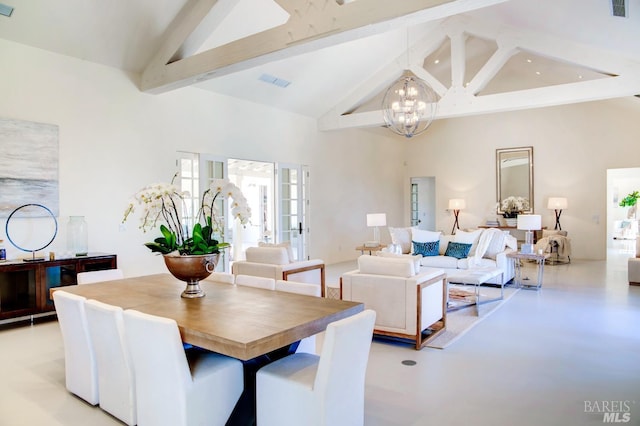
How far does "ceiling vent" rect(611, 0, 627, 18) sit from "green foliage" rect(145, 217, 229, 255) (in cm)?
484

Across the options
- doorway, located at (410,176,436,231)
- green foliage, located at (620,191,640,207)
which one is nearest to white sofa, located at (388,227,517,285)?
doorway, located at (410,176,436,231)

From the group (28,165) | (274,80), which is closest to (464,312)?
(274,80)

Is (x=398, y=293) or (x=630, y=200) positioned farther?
(x=630, y=200)

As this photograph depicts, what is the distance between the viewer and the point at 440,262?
6.89 m

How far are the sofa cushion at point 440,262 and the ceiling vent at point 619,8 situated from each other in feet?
12.4

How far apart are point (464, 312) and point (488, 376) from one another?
204 centimetres

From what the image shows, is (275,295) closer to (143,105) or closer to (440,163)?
(143,105)

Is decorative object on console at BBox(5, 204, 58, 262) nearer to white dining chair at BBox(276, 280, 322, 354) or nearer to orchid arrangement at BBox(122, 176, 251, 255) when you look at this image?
orchid arrangement at BBox(122, 176, 251, 255)

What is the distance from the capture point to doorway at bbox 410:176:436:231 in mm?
12648

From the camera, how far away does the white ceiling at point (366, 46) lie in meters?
4.93

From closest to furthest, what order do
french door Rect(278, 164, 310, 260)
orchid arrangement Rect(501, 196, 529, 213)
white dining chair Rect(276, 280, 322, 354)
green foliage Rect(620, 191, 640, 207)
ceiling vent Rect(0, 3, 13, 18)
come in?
white dining chair Rect(276, 280, 322, 354) < ceiling vent Rect(0, 3, 13, 18) < french door Rect(278, 164, 310, 260) < orchid arrangement Rect(501, 196, 529, 213) < green foliage Rect(620, 191, 640, 207)

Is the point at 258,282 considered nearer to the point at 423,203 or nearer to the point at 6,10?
the point at 6,10

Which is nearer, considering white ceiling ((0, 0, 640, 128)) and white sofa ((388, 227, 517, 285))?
white ceiling ((0, 0, 640, 128))

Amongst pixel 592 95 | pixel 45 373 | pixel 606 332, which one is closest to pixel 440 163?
pixel 592 95
